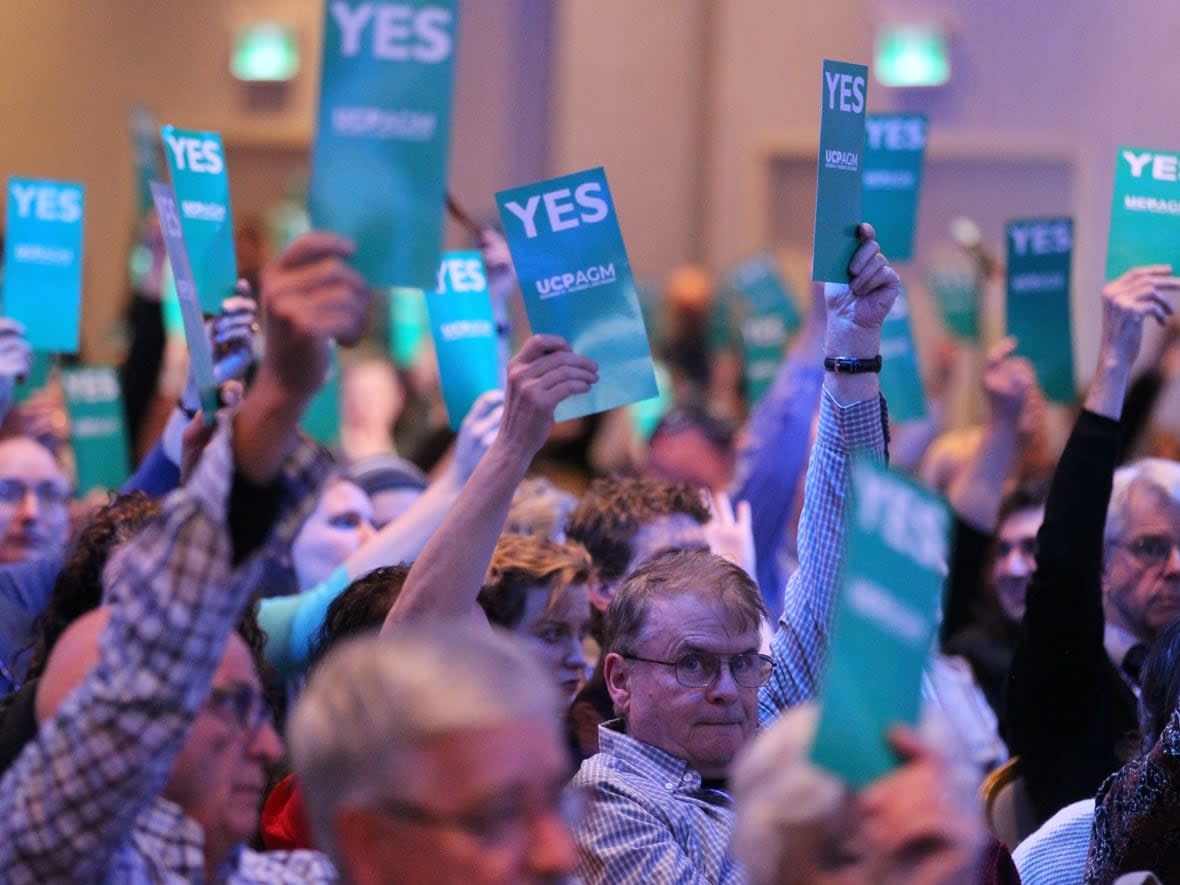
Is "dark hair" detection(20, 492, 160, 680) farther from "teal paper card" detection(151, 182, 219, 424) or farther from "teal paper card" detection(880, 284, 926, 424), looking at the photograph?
"teal paper card" detection(880, 284, 926, 424)

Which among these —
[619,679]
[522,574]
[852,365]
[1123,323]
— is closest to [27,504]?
[522,574]

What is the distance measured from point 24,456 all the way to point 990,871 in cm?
250

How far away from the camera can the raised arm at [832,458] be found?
2.71 metres

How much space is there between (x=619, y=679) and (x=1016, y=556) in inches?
62.6

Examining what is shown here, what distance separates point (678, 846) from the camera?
2457 millimetres

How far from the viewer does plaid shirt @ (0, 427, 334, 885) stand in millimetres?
1671

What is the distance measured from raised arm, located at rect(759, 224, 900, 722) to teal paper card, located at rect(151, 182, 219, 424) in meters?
0.90

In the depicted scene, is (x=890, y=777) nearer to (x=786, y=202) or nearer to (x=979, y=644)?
(x=979, y=644)

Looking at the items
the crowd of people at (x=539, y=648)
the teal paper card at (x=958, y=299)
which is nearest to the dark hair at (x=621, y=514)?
the crowd of people at (x=539, y=648)

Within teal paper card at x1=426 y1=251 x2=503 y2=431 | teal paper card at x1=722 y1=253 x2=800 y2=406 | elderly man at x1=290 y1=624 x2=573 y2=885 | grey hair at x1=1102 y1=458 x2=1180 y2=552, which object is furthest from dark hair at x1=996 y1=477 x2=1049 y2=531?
elderly man at x1=290 y1=624 x2=573 y2=885

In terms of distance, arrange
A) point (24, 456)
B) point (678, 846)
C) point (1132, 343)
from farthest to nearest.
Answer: point (24, 456) → point (1132, 343) → point (678, 846)

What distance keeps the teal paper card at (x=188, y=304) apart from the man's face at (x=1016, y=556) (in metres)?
2.05

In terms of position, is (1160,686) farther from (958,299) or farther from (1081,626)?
(958,299)

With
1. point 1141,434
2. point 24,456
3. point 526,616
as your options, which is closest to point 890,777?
point 526,616
